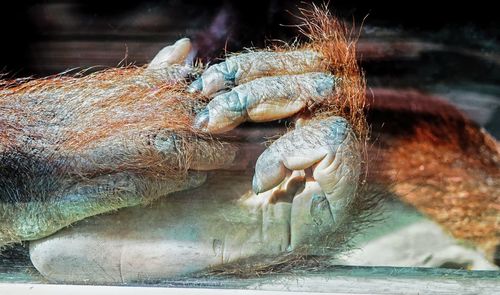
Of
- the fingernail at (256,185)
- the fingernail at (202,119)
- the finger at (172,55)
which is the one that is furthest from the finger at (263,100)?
the finger at (172,55)

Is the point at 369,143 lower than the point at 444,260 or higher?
higher

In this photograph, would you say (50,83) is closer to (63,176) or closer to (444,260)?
(63,176)

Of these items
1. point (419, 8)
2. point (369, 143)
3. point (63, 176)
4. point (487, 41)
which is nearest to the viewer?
point (63, 176)

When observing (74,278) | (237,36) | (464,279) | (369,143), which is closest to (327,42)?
(369,143)

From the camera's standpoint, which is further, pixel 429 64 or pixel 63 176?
pixel 429 64

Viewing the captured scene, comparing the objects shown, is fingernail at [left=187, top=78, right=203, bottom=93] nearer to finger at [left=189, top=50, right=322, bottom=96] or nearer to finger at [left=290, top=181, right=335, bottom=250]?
finger at [left=189, top=50, right=322, bottom=96]

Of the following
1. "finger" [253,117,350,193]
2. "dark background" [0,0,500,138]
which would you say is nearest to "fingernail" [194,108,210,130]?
"finger" [253,117,350,193]

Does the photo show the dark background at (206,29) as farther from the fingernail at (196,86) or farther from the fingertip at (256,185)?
the fingertip at (256,185)
